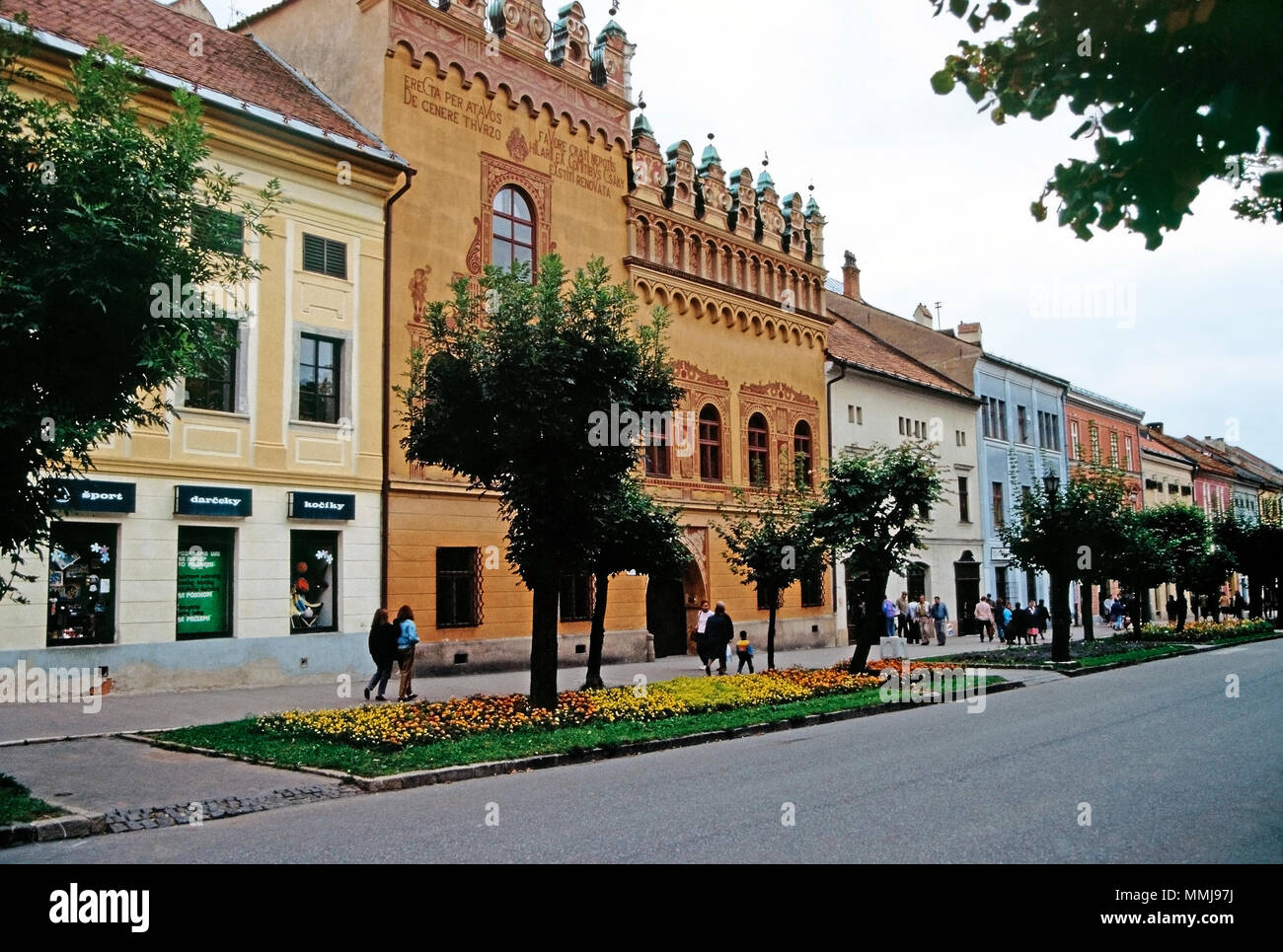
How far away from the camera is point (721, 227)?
3453cm

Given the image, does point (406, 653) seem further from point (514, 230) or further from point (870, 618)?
point (514, 230)

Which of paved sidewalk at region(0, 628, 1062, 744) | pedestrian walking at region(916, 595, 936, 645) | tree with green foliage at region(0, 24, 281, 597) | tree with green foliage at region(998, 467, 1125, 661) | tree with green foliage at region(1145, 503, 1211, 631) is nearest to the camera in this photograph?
tree with green foliage at region(0, 24, 281, 597)

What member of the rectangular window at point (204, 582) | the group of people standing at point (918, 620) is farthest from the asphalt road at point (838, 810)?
the group of people standing at point (918, 620)

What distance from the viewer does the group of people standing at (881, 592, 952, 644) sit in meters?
38.0

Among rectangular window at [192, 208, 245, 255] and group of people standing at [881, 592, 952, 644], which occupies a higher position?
rectangular window at [192, 208, 245, 255]

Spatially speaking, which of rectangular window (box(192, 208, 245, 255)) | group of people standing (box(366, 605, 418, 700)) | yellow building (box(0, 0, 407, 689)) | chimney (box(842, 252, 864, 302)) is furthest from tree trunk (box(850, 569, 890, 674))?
chimney (box(842, 252, 864, 302))

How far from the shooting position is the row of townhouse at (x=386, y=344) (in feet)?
63.4

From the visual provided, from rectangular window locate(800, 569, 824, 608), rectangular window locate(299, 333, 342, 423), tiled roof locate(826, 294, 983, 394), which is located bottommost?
rectangular window locate(800, 569, 824, 608)

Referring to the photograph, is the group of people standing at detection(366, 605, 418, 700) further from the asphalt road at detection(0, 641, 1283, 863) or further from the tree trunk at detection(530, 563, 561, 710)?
the asphalt road at detection(0, 641, 1283, 863)

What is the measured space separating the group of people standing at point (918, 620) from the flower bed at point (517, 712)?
18.4 m

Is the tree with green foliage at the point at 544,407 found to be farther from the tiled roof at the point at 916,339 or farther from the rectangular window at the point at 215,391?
the tiled roof at the point at 916,339

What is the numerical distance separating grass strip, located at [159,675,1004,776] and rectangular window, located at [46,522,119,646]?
5020mm
